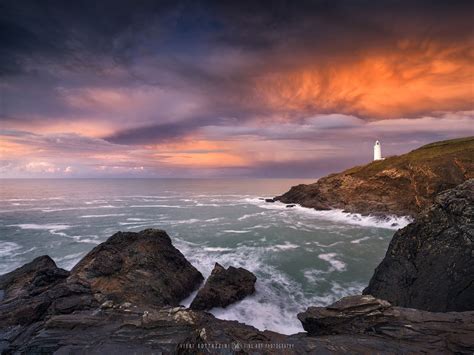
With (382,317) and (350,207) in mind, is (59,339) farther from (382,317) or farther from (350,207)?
(350,207)

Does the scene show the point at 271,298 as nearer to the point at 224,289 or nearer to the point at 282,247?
the point at 224,289

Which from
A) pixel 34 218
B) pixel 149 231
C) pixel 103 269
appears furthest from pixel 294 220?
pixel 34 218

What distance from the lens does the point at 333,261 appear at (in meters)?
28.0

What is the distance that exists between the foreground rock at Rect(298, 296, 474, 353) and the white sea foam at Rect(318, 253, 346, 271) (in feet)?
58.2

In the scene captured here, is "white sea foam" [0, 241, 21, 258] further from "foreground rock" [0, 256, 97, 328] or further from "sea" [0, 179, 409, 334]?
"foreground rock" [0, 256, 97, 328]

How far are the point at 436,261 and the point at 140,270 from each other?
18846 millimetres

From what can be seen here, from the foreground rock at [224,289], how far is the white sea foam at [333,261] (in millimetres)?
10643

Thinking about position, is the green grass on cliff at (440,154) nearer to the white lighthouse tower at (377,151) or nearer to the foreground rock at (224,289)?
the white lighthouse tower at (377,151)

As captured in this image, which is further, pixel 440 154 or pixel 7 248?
pixel 440 154

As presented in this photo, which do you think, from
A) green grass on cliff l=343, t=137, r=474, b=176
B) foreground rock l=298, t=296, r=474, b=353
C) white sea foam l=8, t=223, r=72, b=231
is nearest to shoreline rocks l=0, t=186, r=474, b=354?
foreground rock l=298, t=296, r=474, b=353

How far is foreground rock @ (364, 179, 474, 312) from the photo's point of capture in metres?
11.8

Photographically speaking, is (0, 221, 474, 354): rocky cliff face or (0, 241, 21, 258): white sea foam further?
(0, 241, 21, 258): white sea foam

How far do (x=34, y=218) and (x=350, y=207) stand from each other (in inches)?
2889

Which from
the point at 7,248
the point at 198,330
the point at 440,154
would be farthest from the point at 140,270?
the point at 440,154
